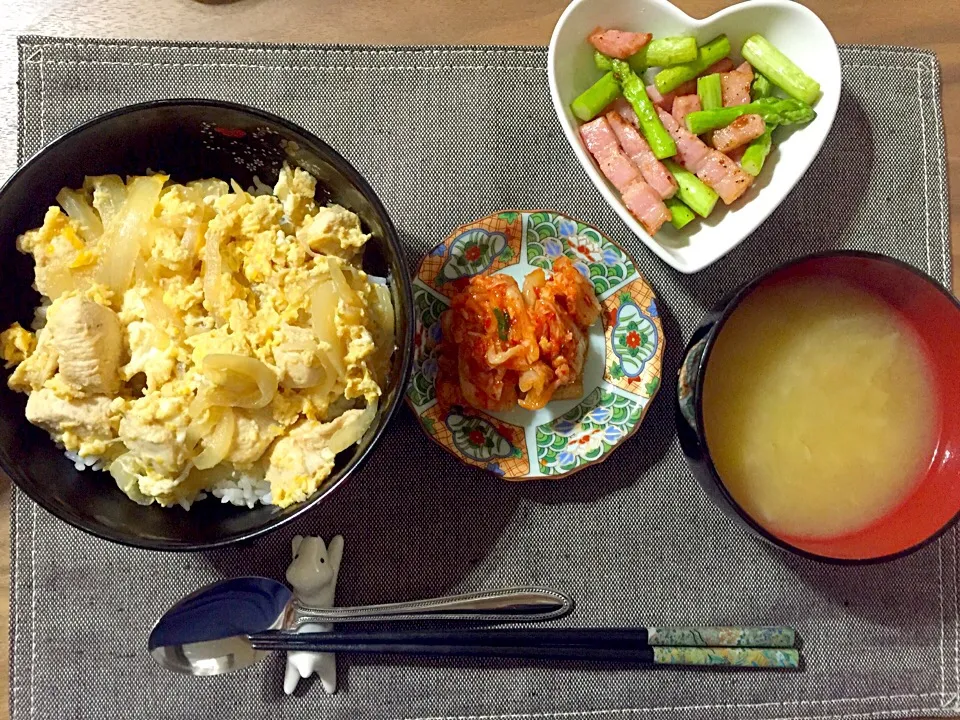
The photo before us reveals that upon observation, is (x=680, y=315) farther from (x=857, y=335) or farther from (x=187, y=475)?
(x=187, y=475)

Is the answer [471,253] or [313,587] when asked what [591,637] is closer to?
[313,587]

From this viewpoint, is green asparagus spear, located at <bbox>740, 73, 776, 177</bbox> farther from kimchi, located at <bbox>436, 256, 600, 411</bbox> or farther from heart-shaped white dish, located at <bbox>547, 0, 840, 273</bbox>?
kimchi, located at <bbox>436, 256, 600, 411</bbox>

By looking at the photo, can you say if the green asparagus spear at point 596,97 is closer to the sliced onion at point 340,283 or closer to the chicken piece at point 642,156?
the chicken piece at point 642,156

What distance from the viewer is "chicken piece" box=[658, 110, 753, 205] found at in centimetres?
164

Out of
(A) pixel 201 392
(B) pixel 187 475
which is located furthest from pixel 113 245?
(B) pixel 187 475

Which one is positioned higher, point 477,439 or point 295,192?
point 295,192

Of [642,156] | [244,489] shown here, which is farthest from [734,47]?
[244,489]

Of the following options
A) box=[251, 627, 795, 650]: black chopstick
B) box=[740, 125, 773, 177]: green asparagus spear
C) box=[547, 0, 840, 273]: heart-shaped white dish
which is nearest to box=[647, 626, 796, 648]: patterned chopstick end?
box=[251, 627, 795, 650]: black chopstick

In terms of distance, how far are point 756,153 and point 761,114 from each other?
0.09m

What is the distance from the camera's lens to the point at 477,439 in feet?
5.25

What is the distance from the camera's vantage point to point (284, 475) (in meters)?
1.32

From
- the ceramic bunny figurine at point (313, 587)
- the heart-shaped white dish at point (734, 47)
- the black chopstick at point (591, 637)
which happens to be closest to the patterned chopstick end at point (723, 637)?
the black chopstick at point (591, 637)

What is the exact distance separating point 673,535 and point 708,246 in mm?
693

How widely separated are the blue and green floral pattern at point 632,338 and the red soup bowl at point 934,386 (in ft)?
0.45
